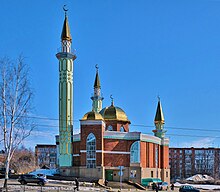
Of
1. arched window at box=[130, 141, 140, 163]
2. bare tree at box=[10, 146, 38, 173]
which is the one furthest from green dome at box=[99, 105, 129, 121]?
bare tree at box=[10, 146, 38, 173]

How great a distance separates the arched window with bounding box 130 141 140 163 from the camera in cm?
5128

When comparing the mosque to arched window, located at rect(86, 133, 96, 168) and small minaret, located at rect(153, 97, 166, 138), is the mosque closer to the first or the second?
arched window, located at rect(86, 133, 96, 168)

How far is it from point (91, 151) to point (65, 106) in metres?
6.69

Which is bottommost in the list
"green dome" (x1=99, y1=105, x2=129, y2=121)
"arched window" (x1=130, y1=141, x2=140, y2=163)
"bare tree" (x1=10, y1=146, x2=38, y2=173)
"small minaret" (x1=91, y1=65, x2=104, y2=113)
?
"bare tree" (x1=10, y1=146, x2=38, y2=173)

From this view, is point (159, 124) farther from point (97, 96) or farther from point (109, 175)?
point (109, 175)

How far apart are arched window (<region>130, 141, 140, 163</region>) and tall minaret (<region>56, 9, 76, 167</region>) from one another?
8086 millimetres

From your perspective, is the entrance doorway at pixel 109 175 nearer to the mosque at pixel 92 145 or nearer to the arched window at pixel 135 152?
the mosque at pixel 92 145

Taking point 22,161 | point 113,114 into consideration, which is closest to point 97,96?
point 113,114

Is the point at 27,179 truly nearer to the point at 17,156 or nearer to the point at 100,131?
the point at 100,131

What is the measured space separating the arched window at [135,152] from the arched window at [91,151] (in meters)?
5.35

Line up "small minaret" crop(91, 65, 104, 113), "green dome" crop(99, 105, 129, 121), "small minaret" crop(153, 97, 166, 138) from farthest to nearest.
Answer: "small minaret" crop(91, 65, 104, 113)
"small minaret" crop(153, 97, 166, 138)
"green dome" crop(99, 105, 129, 121)

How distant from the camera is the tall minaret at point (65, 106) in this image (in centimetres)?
5047

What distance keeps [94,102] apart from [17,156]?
2686 centimetres

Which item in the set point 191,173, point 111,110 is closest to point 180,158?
point 191,173
